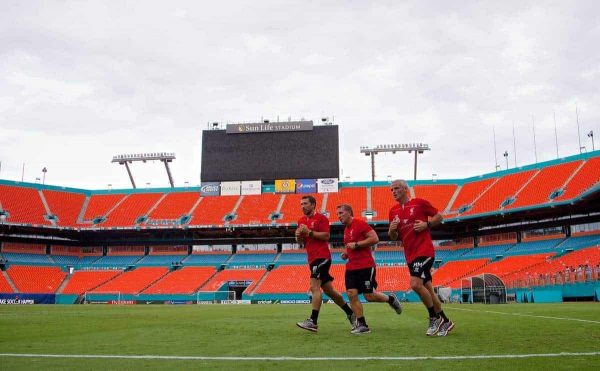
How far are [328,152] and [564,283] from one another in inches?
1079

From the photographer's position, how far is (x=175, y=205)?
61.4 meters

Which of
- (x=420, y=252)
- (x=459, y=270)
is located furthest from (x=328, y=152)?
(x=420, y=252)

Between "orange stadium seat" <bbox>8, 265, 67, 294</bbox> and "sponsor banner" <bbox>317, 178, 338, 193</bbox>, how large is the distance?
27.6 metres

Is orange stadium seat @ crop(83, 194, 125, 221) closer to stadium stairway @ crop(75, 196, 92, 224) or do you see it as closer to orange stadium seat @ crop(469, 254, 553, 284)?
stadium stairway @ crop(75, 196, 92, 224)

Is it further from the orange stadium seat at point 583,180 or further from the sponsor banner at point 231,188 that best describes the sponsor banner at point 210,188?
the orange stadium seat at point 583,180

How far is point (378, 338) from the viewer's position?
7730 millimetres

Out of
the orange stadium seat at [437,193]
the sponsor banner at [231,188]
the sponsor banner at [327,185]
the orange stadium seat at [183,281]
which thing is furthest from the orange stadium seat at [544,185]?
the orange stadium seat at [183,281]

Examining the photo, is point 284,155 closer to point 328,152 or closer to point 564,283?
point 328,152

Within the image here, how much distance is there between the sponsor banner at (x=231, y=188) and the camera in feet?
182

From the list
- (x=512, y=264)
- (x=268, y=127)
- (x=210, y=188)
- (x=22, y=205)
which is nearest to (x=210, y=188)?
(x=210, y=188)

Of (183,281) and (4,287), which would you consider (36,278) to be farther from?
(183,281)

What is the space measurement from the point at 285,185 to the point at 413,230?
45981 millimetres

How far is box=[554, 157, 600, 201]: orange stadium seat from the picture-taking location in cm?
4366

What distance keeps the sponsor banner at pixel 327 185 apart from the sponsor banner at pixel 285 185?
2.57 metres
